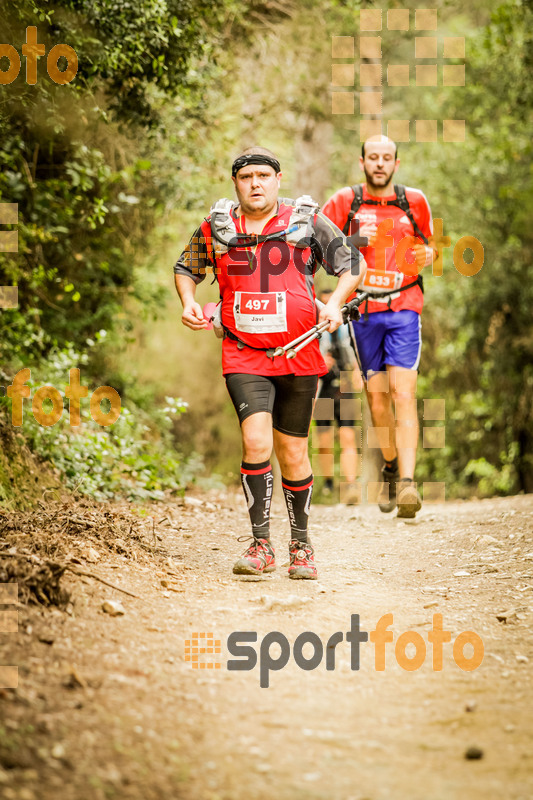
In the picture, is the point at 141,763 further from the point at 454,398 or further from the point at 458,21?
the point at 458,21

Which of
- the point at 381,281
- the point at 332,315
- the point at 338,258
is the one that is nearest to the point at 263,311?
the point at 332,315

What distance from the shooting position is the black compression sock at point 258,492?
4629 mm

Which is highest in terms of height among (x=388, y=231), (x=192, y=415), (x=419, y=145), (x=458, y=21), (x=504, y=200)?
(x=458, y=21)

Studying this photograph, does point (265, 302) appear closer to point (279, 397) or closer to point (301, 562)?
point (279, 397)

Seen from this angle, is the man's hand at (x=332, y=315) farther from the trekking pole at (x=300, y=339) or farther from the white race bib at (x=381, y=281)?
the white race bib at (x=381, y=281)

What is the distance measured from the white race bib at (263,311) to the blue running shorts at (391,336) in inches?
84.1

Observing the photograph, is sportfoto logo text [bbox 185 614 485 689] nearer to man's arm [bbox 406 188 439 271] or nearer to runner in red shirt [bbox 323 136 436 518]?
runner in red shirt [bbox 323 136 436 518]

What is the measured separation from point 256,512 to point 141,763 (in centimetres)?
230

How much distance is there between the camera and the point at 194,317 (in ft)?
14.6

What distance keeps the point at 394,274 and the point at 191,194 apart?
3502 millimetres

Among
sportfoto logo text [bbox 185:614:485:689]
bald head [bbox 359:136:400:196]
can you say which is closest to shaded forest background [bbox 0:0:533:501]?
bald head [bbox 359:136:400:196]

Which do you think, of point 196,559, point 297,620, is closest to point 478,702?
point 297,620

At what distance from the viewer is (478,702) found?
9.92 ft

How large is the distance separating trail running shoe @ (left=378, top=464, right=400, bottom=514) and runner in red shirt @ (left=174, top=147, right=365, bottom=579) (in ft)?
8.16
